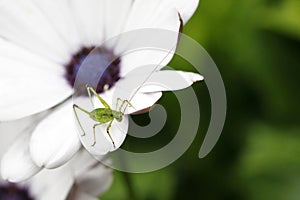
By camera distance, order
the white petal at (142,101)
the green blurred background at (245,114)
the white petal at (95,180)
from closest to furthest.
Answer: the white petal at (142,101) → the white petal at (95,180) → the green blurred background at (245,114)

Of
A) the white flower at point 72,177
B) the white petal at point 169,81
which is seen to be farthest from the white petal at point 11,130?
the white petal at point 169,81

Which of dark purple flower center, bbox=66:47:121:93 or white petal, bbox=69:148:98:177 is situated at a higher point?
dark purple flower center, bbox=66:47:121:93

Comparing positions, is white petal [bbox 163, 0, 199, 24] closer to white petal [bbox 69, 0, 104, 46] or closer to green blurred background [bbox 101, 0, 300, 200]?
white petal [bbox 69, 0, 104, 46]

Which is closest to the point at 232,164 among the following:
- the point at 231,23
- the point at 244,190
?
the point at 244,190

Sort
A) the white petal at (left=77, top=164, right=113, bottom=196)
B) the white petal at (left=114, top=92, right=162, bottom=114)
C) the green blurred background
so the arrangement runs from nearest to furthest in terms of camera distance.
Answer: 1. the white petal at (left=114, top=92, right=162, bottom=114)
2. the white petal at (left=77, top=164, right=113, bottom=196)
3. the green blurred background

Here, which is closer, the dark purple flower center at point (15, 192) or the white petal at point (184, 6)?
the white petal at point (184, 6)

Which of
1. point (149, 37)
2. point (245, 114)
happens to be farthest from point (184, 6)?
point (245, 114)

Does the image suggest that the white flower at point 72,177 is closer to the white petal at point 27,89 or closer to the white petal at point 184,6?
the white petal at point 27,89

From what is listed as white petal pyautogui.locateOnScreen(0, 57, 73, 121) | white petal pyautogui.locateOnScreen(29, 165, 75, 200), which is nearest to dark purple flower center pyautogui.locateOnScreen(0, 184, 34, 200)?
white petal pyautogui.locateOnScreen(29, 165, 75, 200)
